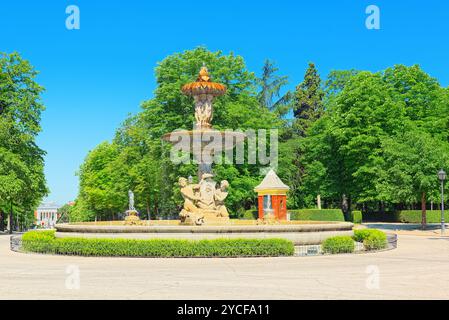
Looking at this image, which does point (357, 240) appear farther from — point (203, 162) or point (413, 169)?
point (413, 169)

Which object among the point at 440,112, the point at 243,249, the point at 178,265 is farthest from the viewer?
the point at 440,112

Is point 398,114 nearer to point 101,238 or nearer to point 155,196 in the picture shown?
point 155,196

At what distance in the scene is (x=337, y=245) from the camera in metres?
19.5

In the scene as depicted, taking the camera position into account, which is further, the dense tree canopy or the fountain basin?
the dense tree canopy

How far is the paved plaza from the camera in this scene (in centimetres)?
1040

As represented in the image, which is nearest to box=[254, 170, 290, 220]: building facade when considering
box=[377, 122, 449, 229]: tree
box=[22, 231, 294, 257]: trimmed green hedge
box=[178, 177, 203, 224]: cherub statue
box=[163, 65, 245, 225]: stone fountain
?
box=[377, 122, 449, 229]: tree

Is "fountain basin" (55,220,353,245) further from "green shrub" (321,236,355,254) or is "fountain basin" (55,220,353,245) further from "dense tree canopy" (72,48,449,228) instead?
"dense tree canopy" (72,48,449,228)

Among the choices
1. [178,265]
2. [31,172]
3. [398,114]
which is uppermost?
[398,114]

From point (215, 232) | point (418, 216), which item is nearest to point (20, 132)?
→ point (215, 232)

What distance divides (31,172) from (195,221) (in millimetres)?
27862

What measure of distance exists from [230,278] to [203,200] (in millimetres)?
11929

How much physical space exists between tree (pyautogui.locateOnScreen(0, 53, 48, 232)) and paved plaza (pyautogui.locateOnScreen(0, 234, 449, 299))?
1025 inches

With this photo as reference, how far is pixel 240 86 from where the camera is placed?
47344 mm
